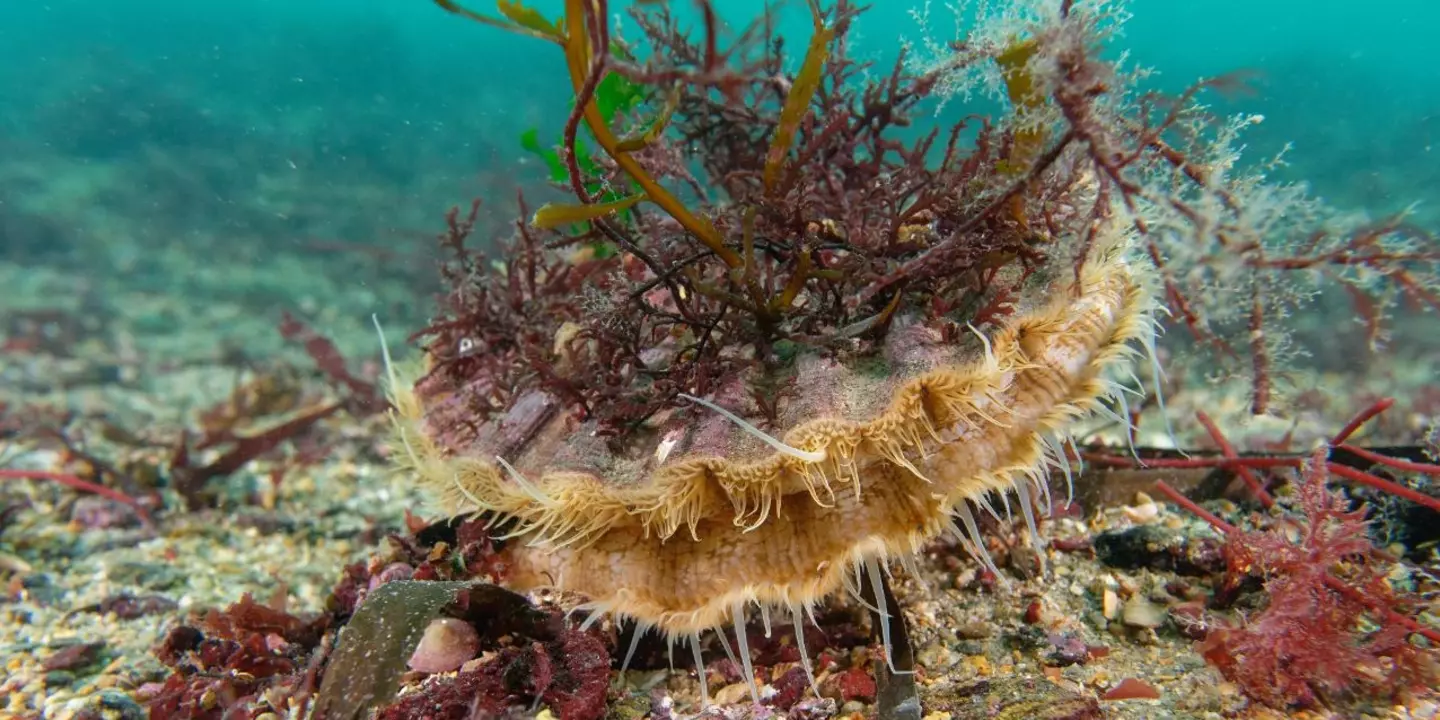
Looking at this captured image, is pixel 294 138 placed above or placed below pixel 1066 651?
above

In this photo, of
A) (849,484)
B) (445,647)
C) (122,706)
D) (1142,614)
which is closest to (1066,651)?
(1142,614)

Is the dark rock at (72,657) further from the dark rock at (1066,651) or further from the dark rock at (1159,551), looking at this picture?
the dark rock at (1159,551)

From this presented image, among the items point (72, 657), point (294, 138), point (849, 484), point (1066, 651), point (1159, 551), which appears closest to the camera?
point (849, 484)

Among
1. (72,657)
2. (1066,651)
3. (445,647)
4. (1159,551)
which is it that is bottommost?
(72,657)

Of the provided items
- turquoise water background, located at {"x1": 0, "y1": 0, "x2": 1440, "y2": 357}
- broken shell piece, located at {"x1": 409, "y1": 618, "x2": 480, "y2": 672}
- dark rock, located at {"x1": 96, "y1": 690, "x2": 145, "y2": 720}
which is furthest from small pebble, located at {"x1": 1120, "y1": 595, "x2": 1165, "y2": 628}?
turquoise water background, located at {"x1": 0, "y1": 0, "x2": 1440, "y2": 357}

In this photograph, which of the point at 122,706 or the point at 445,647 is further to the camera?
the point at 122,706

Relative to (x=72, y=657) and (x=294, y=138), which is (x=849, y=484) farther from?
(x=294, y=138)

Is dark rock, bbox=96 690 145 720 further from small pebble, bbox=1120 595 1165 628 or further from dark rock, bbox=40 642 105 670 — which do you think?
small pebble, bbox=1120 595 1165 628

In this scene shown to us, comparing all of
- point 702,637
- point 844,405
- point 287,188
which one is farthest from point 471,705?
point 287,188

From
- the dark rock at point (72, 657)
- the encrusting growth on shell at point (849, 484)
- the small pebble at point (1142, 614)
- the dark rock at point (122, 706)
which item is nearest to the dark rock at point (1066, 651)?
the small pebble at point (1142, 614)
